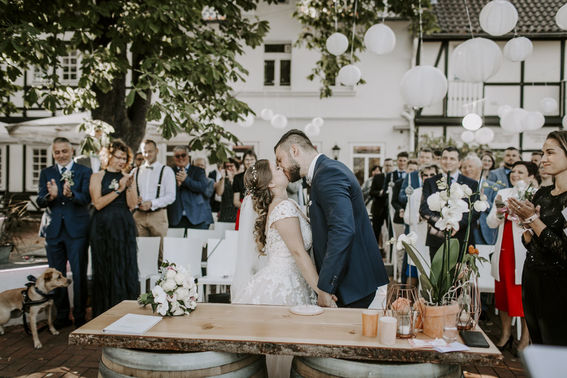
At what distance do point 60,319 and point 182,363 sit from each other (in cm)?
370

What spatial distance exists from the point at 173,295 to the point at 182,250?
3.01m

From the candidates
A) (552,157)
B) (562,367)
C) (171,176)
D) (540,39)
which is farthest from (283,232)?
(540,39)

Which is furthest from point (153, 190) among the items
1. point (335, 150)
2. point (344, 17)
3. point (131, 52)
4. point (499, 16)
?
point (335, 150)

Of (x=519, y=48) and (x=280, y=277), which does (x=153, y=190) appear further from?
(x=519, y=48)

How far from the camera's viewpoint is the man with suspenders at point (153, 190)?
6137 mm

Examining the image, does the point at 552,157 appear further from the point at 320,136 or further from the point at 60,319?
the point at 320,136

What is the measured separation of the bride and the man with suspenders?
315 cm

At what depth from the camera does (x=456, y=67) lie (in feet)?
→ 16.5

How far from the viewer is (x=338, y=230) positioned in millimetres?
2432

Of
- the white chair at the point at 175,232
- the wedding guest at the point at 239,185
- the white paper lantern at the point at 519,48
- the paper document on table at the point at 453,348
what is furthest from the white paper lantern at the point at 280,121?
the paper document on table at the point at 453,348

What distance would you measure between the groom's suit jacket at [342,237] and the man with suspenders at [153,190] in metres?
3.88

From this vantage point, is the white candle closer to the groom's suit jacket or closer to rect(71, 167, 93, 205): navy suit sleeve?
the groom's suit jacket

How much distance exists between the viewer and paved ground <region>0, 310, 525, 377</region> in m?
3.69

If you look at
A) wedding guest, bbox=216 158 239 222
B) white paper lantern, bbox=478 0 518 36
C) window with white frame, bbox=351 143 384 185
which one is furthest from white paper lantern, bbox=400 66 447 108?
window with white frame, bbox=351 143 384 185
